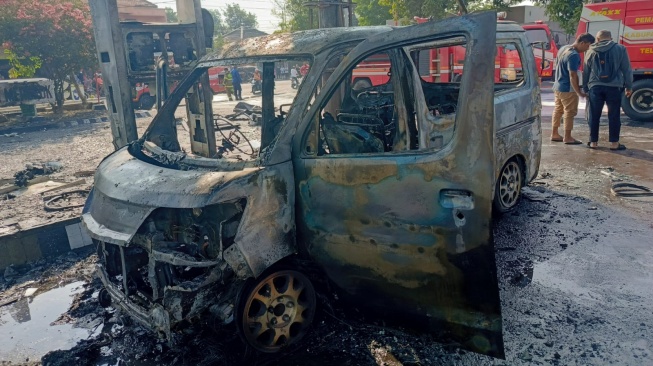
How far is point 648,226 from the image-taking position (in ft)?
15.1

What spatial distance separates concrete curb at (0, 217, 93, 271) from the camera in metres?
4.50

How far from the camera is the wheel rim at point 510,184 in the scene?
193 inches

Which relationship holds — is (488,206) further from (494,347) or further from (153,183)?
(153,183)

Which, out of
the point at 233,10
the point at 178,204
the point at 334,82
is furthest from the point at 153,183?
the point at 233,10

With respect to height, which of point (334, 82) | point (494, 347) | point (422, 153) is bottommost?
point (494, 347)

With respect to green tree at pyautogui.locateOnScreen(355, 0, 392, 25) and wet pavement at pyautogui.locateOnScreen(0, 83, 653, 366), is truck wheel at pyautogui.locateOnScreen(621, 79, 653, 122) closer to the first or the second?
wet pavement at pyautogui.locateOnScreen(0, 83, 653, 366)

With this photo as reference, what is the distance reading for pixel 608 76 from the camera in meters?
7.07

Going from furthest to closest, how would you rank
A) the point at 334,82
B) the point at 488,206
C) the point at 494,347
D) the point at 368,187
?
the point at 334,82 < the point at 368,187 < the point at 494,347 < the point at 488,206

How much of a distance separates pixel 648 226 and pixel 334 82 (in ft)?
12.2

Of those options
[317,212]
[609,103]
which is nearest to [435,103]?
[317,212]

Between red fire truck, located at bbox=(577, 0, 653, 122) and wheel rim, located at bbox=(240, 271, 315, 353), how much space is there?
9.36 m

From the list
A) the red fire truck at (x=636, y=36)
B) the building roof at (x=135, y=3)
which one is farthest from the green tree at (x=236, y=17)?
the red fire truck at (x=636, y=36)

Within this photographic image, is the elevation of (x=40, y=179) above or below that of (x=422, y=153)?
below

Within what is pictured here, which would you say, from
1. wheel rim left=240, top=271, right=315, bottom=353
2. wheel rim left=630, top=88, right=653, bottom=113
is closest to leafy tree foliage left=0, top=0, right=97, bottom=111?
wheel rim left=240, top=271, right=315, bottom=353
